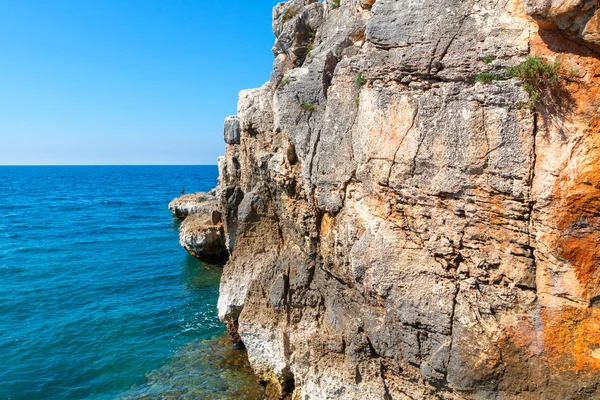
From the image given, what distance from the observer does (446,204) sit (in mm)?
8914

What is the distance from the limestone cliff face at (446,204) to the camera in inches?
301

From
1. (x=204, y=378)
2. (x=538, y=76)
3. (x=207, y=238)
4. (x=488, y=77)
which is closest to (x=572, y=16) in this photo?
(x=538, y=76)

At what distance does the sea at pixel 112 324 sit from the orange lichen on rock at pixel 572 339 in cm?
1001

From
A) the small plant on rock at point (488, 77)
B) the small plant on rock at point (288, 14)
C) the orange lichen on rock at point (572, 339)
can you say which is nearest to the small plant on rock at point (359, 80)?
the small plant on rock at point (488, 77)

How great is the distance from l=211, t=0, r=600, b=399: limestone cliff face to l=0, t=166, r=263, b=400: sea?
5.76 m

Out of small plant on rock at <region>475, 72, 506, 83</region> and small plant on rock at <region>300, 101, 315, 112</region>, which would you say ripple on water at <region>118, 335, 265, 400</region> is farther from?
small plant on rock at <region>475, 72, 506, 83</region>

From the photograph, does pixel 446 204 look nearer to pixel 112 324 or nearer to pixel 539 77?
pixel 539 77

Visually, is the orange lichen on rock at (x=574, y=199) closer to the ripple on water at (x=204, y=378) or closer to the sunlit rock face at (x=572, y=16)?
the sunlit rock face at (x=572, y=16)

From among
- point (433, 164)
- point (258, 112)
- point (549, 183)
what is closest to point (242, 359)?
point (258, 112)

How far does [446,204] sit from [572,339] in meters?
3.35

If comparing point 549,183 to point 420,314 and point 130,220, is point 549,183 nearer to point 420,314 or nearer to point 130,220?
point 420,314

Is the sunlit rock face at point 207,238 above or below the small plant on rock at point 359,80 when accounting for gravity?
below

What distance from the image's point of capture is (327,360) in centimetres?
1213

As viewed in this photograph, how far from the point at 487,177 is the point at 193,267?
2505 cm
